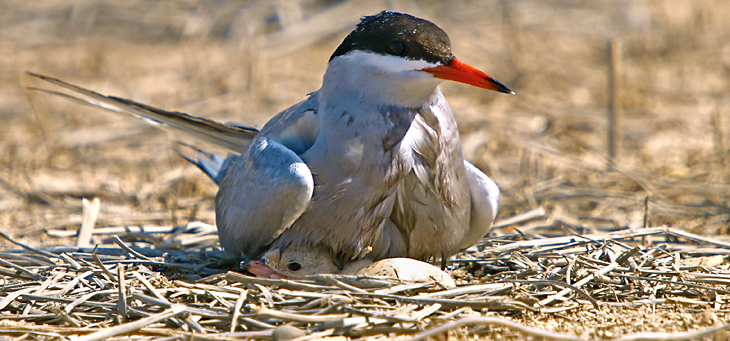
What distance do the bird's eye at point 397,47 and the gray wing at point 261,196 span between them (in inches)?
27.1

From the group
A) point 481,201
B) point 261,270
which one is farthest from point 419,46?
point 261,270

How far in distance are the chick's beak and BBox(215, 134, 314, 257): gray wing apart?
12cm

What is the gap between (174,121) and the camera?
3.77 m

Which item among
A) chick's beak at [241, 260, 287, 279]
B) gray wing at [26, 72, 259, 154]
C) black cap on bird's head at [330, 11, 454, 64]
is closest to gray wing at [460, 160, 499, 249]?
black cap on bird's head at [330, 11, 454, 64]

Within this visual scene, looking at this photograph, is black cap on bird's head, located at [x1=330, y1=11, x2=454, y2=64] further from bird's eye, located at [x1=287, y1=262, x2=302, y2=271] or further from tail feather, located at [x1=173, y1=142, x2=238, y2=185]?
tail feather, located at [x1=173, y1=142, x2=238, y2=185]

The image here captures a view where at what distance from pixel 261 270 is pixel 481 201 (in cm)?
123

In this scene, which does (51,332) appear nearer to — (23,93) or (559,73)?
(23,93)

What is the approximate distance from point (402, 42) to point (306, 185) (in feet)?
2.63

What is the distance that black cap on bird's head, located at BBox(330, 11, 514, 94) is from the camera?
10.3ft

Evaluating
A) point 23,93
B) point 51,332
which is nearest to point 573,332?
point 51,332

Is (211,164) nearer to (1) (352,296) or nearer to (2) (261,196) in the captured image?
(2) (261,196)

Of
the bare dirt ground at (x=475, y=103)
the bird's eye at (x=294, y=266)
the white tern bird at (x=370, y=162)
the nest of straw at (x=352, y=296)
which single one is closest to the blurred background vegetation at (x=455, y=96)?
the bare dirt ground at (x=475, y=103)

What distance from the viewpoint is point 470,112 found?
24.6 feet

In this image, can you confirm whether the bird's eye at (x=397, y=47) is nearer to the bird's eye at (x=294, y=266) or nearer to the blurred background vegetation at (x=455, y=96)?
the bird's eye at (x=294, y=266)
